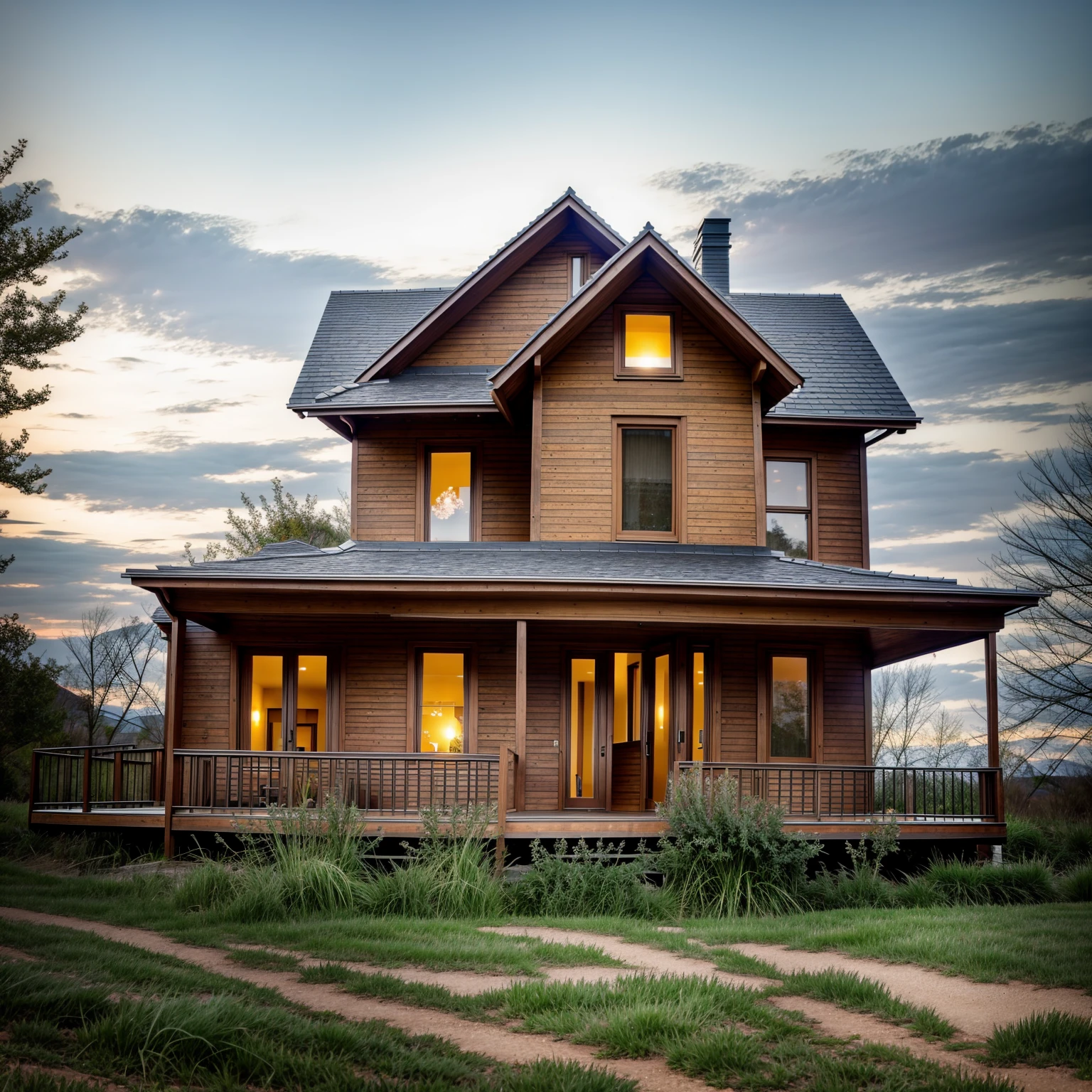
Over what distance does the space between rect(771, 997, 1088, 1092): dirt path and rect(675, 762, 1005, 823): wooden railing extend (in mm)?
5222

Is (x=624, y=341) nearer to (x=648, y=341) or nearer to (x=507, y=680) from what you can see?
(x=648, y=341)

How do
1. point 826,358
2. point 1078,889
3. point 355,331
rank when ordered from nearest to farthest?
point 1078,889 < point 826,358 < point 355,331

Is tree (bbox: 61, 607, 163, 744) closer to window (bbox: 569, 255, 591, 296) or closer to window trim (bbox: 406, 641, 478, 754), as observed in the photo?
window trim (bbox: 406, 641, 478, 754)

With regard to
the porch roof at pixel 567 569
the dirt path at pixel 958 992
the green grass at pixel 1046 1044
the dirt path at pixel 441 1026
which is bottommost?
the dirt path at pixel 958 992

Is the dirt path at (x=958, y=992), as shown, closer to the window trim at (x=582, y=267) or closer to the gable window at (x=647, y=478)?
the gable window at (x=647, y=478)

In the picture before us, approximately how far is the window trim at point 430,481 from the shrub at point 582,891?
6.95m

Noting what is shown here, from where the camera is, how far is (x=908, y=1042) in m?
6.22

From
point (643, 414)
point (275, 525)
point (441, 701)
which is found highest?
point (275, 525)

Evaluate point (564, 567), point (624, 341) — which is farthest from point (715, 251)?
point (564, 567)

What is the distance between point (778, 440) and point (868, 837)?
24.2 feet

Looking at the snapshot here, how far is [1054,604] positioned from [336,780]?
2129cm

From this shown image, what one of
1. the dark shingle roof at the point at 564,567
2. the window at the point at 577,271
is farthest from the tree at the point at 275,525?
the window at the point at 577,271

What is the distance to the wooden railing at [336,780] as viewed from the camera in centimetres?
1327

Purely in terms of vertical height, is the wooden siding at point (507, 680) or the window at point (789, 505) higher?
the window at point (789, 505)
